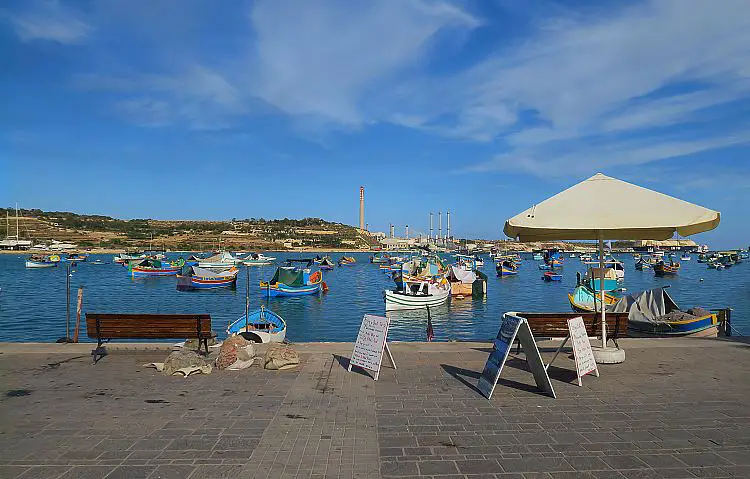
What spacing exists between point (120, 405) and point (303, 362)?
10.2 feet

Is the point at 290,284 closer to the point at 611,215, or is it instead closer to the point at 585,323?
the point at 585,323

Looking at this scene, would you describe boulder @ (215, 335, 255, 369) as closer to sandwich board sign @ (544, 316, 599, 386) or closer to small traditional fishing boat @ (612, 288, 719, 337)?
sandwich board sign @ (544, 316, 599, 386)

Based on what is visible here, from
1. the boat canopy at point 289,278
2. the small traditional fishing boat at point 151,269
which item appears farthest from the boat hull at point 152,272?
the boat canopy at point 289,278

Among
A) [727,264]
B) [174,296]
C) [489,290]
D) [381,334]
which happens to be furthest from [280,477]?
[727,264]

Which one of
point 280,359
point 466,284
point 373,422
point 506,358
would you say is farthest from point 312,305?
point 373,422

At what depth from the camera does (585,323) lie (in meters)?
9.90

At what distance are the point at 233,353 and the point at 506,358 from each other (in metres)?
4.31

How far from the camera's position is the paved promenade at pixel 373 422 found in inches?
190

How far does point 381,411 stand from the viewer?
643cm

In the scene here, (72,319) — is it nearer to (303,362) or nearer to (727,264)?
(303,362)

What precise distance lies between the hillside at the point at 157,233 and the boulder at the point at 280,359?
143 m

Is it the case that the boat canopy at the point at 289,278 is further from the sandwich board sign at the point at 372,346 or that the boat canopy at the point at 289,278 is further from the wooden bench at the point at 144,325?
the sandwich board sign at the point at 372,346

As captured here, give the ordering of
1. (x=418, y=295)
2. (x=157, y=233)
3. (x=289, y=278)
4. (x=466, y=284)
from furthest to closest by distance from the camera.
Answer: (x=157, y=233)
(x=466, y=284)
(x=289, y=278)
(x=418, y=295)

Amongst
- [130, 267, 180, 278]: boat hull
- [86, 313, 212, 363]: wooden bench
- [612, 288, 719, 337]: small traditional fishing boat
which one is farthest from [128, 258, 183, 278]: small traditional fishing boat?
[86, 313, 212, 363]: wooden bench
